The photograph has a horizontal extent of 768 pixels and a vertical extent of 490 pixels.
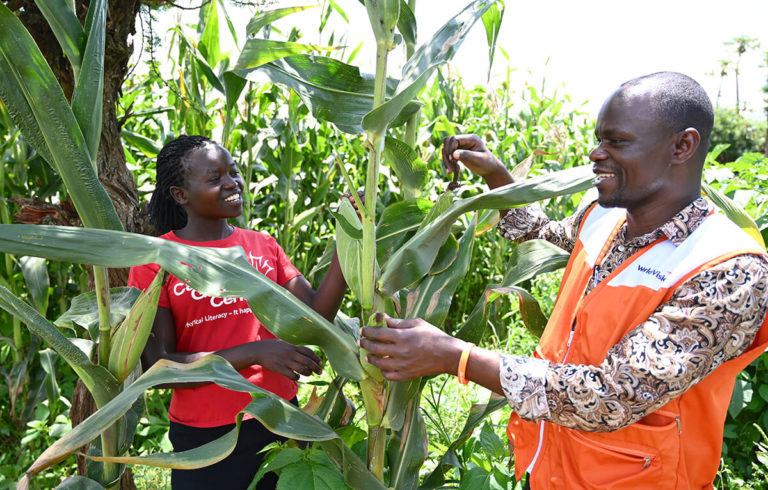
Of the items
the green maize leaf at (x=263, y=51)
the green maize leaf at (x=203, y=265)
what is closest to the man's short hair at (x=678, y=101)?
the green maize leaf at (x=263, y=51)

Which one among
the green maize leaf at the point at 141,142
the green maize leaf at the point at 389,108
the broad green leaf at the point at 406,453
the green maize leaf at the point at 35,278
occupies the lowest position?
the broad green leaf at the point at 406,453

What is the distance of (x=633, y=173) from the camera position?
4.17 feet

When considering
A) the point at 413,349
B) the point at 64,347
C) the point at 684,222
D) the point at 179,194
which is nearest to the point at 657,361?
the point at 684,222

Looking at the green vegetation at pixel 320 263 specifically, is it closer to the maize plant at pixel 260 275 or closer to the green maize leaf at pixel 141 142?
the maize plant at pixel 260 275

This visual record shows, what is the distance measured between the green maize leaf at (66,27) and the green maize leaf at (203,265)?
36 centimetres

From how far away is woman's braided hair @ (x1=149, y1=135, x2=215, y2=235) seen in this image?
183 centimetres

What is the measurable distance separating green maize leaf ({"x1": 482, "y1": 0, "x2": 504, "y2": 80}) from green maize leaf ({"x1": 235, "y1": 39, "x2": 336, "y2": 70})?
0.47 m

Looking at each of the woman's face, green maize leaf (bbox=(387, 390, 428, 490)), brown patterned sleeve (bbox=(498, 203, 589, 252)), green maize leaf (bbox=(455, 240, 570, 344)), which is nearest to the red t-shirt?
the woman's face

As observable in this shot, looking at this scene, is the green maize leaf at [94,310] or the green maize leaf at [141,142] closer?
the green maize leaf at [94,310]

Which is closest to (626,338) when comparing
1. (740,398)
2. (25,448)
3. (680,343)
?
(680,343)

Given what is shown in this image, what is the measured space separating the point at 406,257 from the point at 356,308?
2771 mm

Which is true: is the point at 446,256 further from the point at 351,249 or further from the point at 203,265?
the point at 203,265

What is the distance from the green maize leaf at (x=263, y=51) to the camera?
53.1 inches

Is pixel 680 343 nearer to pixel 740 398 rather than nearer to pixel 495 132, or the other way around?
pixel 740 398
